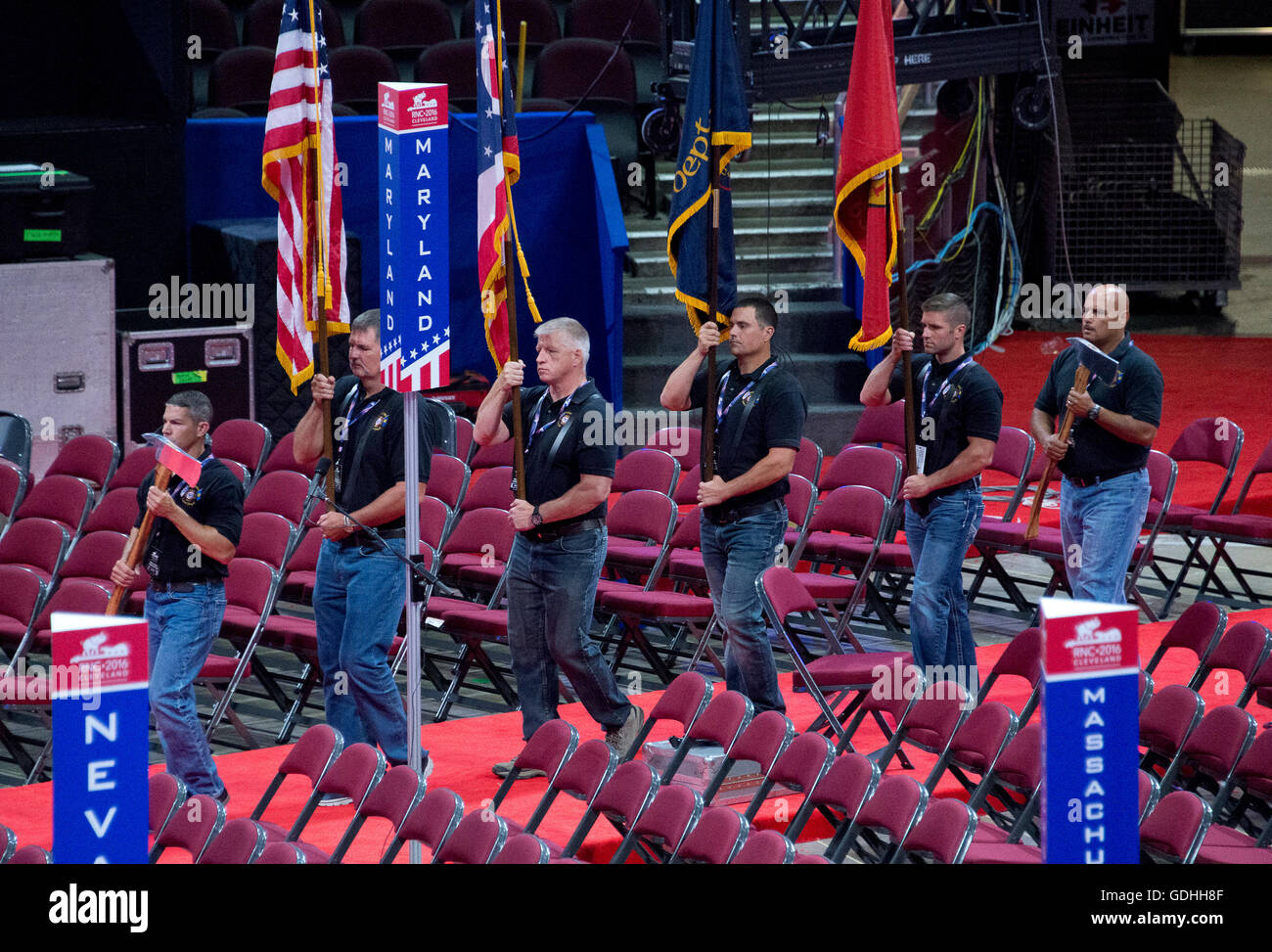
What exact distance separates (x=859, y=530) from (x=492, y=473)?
5.97 ft

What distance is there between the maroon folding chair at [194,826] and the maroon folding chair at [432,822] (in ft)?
1.68

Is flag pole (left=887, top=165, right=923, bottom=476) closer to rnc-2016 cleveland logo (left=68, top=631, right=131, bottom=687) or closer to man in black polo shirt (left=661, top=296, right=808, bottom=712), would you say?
man in black polo shirt (left=661, top=296, right=808, bottom=712)

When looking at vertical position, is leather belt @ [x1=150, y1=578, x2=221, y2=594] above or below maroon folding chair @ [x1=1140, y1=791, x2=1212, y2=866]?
above

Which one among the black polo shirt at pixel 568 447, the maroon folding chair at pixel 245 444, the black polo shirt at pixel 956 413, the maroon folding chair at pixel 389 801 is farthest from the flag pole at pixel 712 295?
the maroon folding chair at pixel 245 444

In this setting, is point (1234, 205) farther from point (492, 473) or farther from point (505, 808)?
point (505, 808)

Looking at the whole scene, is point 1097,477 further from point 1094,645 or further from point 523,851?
point 1094,645

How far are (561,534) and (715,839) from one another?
189 centimetres

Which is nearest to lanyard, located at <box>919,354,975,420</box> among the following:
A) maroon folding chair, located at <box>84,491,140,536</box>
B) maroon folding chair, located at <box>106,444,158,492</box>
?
maroon folding chair, located at <box>84,491,140,536</box>

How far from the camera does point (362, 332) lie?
6945mm

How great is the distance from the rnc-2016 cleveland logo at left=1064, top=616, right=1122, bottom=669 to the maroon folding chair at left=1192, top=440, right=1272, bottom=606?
646 centimetres

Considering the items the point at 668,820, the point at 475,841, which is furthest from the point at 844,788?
the point at 475,841

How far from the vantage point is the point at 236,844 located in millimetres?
5367

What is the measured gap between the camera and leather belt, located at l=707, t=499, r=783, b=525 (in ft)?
23.2

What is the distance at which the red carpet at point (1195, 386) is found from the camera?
11711 mm
